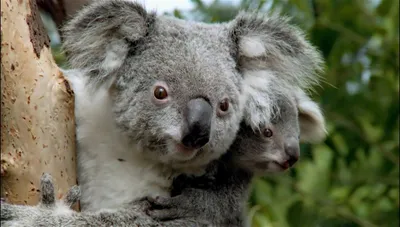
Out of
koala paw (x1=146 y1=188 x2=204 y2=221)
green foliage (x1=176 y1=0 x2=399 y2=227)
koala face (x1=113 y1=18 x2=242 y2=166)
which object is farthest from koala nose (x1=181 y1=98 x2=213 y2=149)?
green foliage (x1=176 y1=0 x2=399 y2=227)

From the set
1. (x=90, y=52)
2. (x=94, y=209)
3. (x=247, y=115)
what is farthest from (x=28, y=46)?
(x=247, y=115)

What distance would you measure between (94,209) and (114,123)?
0.39 m

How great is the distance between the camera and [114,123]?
9.28 feet

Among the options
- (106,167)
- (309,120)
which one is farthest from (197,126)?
(309,120)

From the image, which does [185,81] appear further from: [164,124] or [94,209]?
[94,209]

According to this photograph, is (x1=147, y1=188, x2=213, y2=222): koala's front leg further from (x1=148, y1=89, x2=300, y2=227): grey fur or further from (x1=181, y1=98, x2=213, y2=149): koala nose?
(x1=181, y1=98, x2=213, y2=149): koala nose

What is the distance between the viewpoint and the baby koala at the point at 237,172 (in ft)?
9.20

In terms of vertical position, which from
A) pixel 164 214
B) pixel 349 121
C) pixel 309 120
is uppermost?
pixel 309 120

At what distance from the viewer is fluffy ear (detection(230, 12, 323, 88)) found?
3.03 meters

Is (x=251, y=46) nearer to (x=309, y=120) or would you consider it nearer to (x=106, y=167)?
(x=309, y=120)

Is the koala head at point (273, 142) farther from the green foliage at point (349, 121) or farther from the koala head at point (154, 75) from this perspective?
the green foliage at point (349, 121)

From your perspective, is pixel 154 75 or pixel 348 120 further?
pixel 348 120

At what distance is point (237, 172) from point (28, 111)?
1.09m

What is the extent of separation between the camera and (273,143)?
3.10 metres
